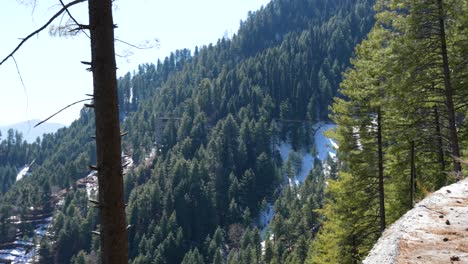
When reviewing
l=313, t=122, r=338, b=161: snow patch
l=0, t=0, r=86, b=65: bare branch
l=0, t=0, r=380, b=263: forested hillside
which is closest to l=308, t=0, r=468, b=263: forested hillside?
l=0, t=0, r=86, b=65: bare branch

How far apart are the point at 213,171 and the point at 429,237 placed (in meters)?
124

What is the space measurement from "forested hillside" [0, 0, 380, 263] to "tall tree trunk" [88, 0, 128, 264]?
198 feet

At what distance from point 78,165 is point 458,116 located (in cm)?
15337

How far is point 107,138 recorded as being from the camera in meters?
4.28

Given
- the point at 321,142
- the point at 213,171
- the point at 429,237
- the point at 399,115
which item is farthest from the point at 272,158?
the point at 429,237

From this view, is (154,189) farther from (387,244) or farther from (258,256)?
(387,244)

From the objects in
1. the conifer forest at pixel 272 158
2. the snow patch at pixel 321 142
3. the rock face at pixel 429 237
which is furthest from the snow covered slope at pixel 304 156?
the rock face at pixel 429 237

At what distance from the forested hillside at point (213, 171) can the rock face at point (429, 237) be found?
57525 millimetres

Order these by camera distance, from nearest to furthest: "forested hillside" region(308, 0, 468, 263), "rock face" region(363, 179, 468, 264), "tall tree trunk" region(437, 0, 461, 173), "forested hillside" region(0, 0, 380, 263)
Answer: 1. "rock face" region(363, 179, 468, 264)
2. "tall tree trunk" region(437, 0, 461, 173)
3. "forested hillside" region(308, 0, 468, 263)
4. "forested hillside" region(0, 0, 380, 263)

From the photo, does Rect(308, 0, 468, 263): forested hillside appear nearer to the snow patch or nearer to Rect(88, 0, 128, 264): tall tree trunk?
Rect(88, 0, 128, 264): tall tree trunk

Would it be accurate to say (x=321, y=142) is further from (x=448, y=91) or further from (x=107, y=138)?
(x=107, y=138)

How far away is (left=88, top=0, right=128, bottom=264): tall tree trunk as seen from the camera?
4242mm

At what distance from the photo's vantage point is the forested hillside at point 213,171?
3755 inches

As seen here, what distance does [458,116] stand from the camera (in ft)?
54.6
